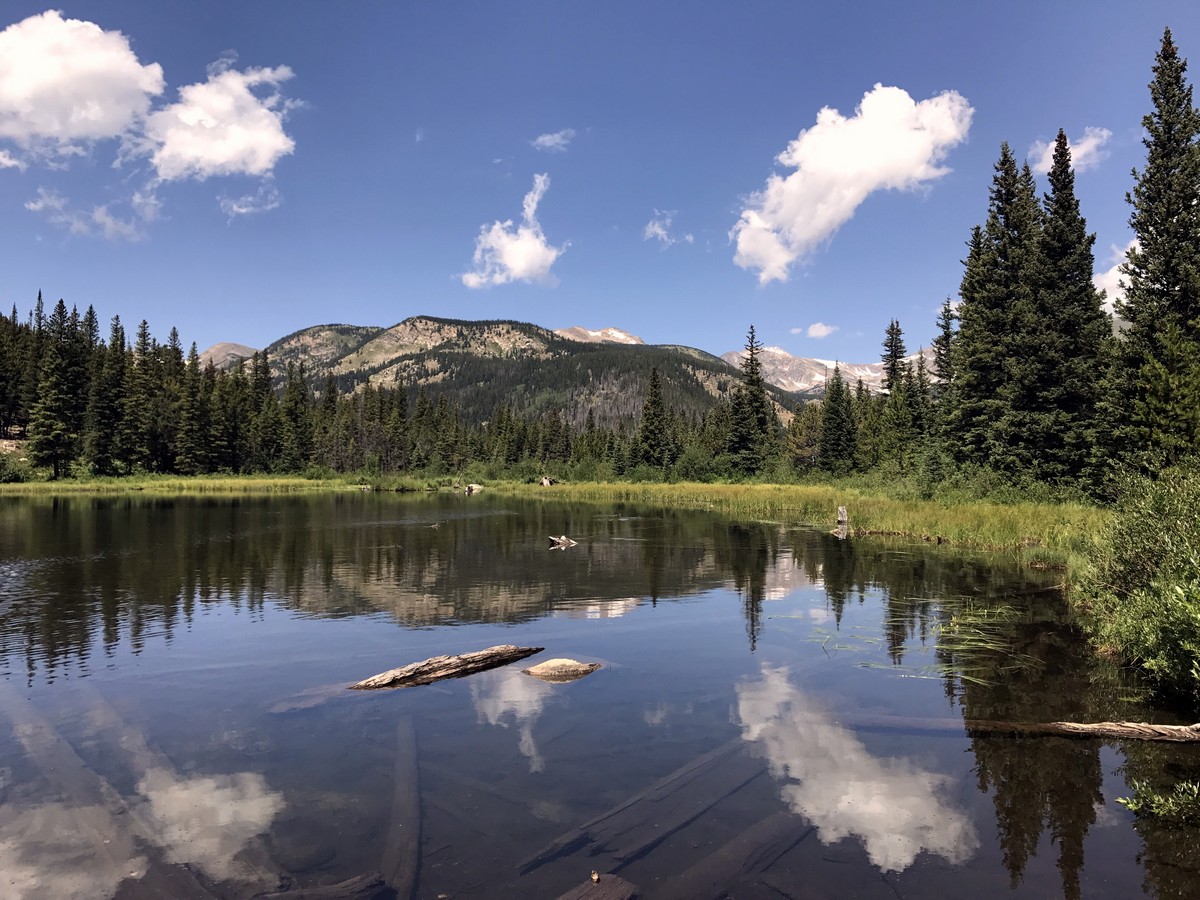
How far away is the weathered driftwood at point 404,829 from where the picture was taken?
6.73 metres

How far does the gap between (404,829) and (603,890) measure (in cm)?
252

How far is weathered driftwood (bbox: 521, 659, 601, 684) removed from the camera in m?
13.3

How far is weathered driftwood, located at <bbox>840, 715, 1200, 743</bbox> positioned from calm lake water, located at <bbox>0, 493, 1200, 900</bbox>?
97 millimetres

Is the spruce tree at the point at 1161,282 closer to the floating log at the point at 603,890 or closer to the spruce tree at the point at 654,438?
the floating log at the point at 603,890

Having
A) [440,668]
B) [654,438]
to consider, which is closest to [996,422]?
[440,668]

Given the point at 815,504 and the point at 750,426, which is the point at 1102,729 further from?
the point at 750,426

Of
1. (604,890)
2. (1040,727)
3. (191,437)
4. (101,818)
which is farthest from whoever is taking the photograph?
(191,437)

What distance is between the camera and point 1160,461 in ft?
87.8

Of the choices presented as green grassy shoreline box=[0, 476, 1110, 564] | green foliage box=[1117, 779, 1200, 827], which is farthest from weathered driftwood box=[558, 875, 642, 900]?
green grassy shoreline box=[0, 476, 1110, 564]

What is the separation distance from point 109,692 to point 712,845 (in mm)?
11207

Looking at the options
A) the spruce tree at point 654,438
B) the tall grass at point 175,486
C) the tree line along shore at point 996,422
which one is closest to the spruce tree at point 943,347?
the tree line along shore at point 996,422

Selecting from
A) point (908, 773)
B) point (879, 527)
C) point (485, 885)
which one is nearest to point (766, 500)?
point (879, 527)

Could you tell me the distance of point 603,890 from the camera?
650 centimetres

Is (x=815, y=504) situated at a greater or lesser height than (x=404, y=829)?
greater
